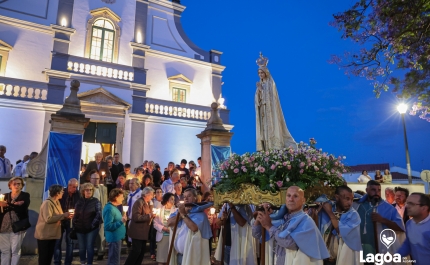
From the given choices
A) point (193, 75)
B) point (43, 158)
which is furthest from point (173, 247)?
point (193, 75)

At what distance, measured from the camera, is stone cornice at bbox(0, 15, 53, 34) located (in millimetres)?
16812

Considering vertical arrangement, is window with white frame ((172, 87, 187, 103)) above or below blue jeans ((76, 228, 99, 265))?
above

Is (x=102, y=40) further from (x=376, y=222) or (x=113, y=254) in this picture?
(x=376, y=222)

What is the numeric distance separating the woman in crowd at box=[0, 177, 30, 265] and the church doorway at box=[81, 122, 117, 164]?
1177 centimetres

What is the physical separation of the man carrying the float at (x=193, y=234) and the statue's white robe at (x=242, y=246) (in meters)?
0.47

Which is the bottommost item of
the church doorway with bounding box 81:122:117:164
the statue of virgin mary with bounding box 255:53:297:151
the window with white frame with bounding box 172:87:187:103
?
the statue of virgin mary with bounding box 255:53:297:151

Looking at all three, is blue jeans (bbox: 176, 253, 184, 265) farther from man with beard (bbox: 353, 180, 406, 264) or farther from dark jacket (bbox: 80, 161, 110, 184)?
dark jacket (bbox: 80, 161, 110, 184)

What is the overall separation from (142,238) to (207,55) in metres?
18.5

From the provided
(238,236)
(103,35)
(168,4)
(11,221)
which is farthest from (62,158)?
(168,4)

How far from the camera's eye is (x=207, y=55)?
2334 centimetres

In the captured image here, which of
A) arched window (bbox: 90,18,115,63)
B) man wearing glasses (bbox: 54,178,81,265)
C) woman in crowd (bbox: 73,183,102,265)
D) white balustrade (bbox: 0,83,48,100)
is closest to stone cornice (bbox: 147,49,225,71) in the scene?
arched window (bbox: 90,18,115,63)

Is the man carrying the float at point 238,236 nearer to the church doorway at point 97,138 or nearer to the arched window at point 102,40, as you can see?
the church doorway at point 97,138

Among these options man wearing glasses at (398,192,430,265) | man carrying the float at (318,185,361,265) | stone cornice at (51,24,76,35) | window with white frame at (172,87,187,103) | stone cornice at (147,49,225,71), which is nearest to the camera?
man wearing glasses at (398,192,430,265)

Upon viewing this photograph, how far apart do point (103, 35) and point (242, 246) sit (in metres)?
17.7
